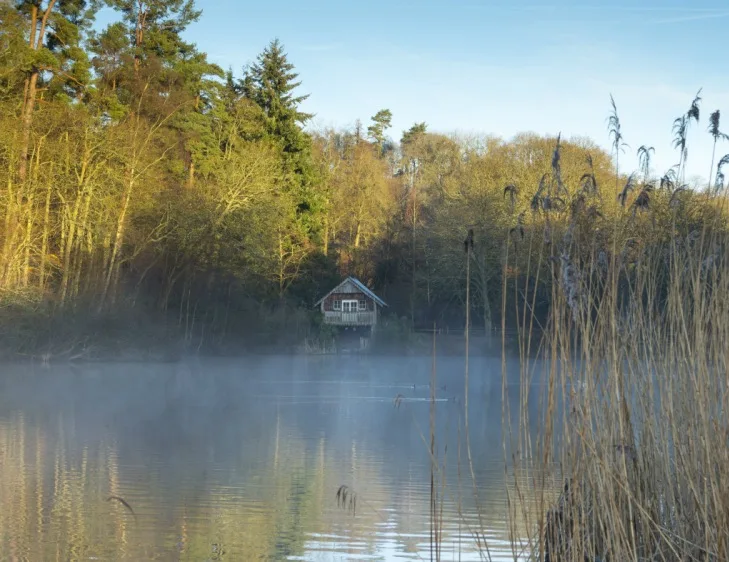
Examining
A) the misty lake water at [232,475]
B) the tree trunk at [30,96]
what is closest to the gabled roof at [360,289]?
the tree trunk at [30,96]

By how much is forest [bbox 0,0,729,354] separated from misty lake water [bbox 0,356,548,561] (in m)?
4.95

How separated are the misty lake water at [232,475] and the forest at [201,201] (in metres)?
4.95

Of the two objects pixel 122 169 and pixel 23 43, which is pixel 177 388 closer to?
pixel 122 169

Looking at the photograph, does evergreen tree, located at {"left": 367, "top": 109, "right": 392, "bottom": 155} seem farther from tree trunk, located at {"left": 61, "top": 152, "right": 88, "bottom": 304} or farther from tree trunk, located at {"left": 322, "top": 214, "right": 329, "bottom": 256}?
tree trunk, located at {"left": 61, "top": 152, "right": 88, "bottom": 304}

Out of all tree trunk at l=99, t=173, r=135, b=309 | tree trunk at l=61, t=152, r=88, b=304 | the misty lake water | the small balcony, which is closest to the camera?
the misty lake water

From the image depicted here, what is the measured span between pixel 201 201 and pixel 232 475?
24.1 meters

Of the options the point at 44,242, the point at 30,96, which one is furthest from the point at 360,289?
the point at 30,96

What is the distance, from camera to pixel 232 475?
37.2 ft

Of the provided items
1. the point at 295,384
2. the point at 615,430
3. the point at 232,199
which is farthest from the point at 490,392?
the point at 615,430

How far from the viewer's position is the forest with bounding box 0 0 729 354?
28375mm

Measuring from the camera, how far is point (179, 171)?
38.2 m

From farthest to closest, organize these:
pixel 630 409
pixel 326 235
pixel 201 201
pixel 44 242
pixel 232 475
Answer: pixel 326 235
pixel 201 201
pixel 44 242
pixel 232 475
pixel 630 409

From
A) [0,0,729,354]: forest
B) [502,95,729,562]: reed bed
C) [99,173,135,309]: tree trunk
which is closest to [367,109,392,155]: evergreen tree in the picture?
[0,0,729,354]: forest

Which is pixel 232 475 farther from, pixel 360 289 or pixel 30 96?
pixel 360 289
